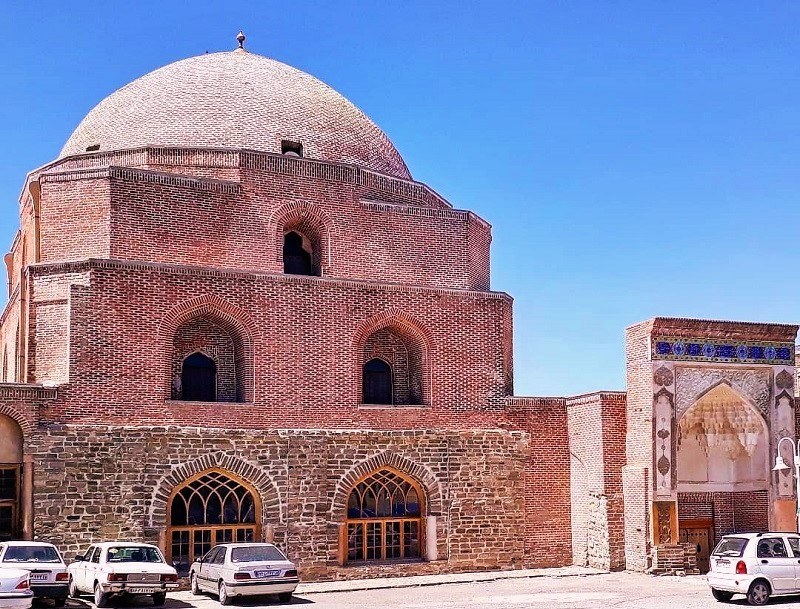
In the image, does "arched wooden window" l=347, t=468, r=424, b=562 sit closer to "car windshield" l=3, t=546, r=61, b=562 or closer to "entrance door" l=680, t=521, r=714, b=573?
"entrance door" l=680, t=521, r=714, b=573

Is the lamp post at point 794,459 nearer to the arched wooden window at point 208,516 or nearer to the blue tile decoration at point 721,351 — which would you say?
the blue tile decoration at point 721,351

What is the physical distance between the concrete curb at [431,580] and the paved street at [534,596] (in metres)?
0.20

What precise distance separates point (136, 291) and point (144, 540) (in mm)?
4768

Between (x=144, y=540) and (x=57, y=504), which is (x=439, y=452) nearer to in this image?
(x=144, y=540)

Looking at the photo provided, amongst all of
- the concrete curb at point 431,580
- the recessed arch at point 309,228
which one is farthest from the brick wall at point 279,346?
the concrete curb at point 431,580

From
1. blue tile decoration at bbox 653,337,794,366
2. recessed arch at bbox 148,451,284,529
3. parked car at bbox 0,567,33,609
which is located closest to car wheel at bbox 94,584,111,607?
parked car at bbox 0,567,33,609

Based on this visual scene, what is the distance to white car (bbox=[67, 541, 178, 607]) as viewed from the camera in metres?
16.6

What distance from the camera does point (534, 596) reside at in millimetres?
Answer: 18766

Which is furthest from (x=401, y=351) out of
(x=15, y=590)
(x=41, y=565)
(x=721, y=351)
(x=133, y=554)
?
(x=15, y=590)

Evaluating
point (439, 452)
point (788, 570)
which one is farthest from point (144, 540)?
point (788, 570)

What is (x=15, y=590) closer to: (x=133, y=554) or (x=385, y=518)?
(x=133, y=554)

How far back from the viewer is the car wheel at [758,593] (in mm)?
17172

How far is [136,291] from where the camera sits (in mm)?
20219

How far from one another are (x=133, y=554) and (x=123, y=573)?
63cm
